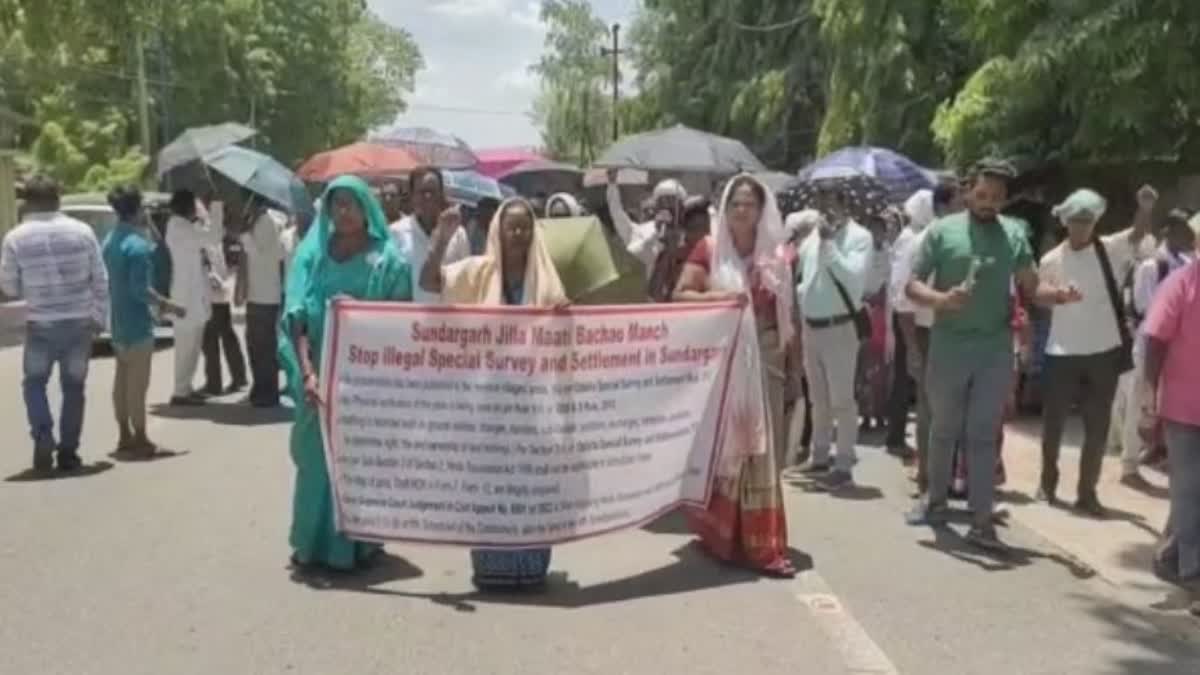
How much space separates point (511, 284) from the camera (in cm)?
649

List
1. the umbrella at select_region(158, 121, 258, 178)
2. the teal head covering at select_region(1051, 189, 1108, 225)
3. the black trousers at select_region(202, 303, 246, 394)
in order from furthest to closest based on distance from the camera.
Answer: the umbrella at select_region(158, 121, 258, 178), the black trousers at select_region(202, 303, 246, 394), the teal head covering at select_region(1051, 189, 1108, 225)

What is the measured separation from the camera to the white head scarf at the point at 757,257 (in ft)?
23.5

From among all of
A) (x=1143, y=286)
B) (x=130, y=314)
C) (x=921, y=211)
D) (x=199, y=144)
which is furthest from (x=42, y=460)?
(x=199, y=144)

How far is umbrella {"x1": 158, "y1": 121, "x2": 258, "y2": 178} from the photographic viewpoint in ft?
56.6

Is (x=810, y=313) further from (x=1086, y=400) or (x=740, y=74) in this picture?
(x=740, y=74)

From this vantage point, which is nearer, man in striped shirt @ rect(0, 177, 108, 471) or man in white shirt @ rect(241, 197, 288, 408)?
man in striped shirt @ rect(0, 177, 108, 471)

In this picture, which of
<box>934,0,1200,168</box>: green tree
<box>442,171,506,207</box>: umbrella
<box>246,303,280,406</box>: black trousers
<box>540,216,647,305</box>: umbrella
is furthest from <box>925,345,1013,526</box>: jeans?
<box>442,171,506,207</box>: umbrella

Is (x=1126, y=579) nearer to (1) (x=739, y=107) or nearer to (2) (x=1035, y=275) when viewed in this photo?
(2) (x=1035, y=275)

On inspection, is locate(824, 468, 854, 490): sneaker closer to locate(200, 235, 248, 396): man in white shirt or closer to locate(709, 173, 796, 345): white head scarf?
locate(709, 173, 796, 345): white head scarf

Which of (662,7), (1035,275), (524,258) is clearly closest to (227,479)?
(524,258)


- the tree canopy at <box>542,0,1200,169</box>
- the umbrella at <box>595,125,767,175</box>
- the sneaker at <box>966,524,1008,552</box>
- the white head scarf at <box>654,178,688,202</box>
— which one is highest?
the tree canopy at <box>542,0,1200,169</box>

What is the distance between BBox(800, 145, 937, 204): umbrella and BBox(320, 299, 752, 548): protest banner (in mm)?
9273

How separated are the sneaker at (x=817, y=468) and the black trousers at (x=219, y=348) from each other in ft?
19.6

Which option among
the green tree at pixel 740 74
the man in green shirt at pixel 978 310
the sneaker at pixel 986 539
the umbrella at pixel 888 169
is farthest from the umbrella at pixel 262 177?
the green tree at pixel 740 74
